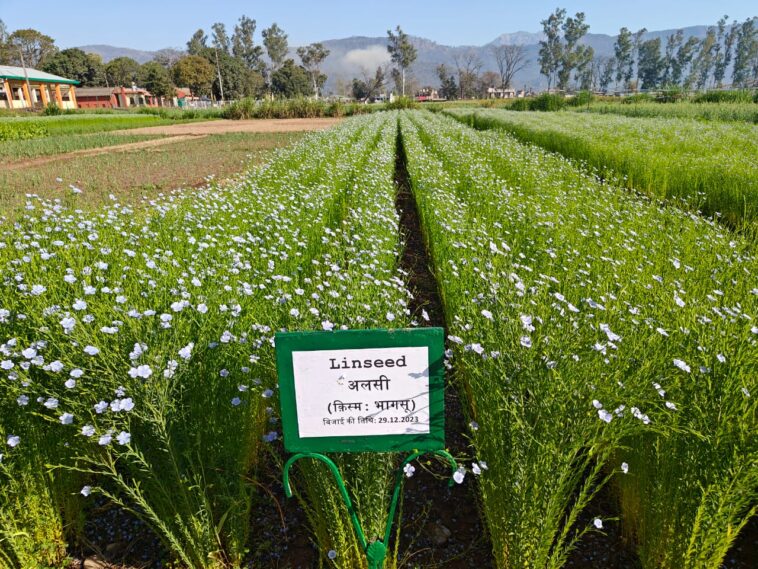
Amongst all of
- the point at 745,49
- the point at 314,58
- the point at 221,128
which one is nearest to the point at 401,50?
the point at 314,58

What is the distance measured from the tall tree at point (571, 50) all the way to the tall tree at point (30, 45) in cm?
10867

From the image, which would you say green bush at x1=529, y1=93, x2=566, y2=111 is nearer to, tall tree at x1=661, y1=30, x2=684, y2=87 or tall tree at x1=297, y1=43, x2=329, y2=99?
tall tree at x1=297, y1=43, x2=329, y2=99

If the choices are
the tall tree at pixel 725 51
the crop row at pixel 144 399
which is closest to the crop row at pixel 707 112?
the crop row at pixel 144 399

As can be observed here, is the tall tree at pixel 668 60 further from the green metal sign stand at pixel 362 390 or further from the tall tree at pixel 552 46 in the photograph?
the green metal sign stand at pixel 362 390

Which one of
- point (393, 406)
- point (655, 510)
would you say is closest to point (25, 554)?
point (393, 406)

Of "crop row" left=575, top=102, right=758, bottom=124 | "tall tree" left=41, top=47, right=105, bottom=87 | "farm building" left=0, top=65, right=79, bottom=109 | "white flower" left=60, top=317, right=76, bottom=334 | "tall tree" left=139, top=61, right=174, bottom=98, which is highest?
"tall tree" left=41, top=47, right=105, bottom=87

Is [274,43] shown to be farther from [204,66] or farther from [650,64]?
[650,64]

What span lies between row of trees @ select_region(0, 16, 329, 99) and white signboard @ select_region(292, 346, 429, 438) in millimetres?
93034

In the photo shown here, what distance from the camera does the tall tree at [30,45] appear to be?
3199 inches

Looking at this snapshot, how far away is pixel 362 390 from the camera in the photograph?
1793 mm

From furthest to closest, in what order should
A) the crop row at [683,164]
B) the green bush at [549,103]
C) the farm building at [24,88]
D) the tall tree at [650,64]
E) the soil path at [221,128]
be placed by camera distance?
the tall tree at [650,64] → the farm building at [24,88] → the green bush at [549,103] → the soil path at [221,128] → the crop row at [683,164]

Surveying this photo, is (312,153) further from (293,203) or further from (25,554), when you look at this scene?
(25,554)

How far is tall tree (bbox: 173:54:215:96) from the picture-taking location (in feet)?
282

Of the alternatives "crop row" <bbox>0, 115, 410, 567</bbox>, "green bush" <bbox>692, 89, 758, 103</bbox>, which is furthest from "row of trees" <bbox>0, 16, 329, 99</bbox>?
"crop row" <bbox>0, 115, 410, 567</bbox>
